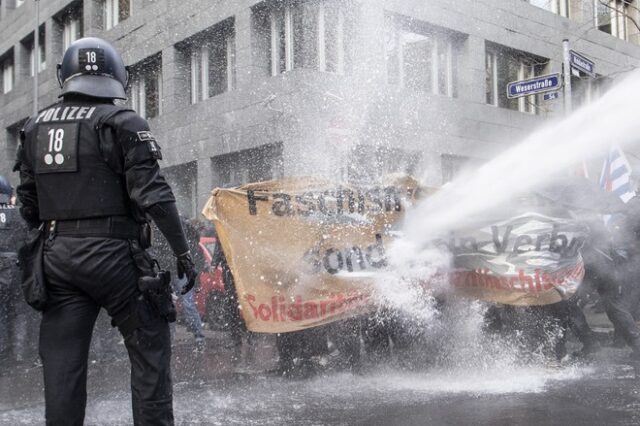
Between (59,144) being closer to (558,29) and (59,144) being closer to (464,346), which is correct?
(464,346)

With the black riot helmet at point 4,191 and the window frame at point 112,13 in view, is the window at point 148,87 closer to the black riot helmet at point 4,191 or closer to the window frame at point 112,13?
the window frame at point 112,13

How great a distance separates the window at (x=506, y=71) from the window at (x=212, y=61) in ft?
23.2

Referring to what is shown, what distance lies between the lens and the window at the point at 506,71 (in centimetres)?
1856

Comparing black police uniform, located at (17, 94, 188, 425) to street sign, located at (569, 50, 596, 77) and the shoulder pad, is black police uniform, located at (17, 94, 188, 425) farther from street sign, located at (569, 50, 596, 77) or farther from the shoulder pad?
street sign, located at (569, 50, 596, 77)

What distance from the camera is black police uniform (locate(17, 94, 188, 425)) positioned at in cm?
299

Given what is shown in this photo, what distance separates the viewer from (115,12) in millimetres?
20594

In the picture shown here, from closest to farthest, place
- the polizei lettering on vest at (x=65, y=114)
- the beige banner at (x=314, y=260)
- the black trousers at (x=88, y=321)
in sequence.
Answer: the black trousers at (x=88, y=321) → the polizei lettering on vest at (x=65, y=114) → the beige banner at (x=314, y=260)

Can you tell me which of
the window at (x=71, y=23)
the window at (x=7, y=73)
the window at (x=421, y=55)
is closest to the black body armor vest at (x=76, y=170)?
the window at (x=421, y=55)

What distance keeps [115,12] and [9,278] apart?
1557cm

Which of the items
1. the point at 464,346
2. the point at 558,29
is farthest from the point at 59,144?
the point at 558,29

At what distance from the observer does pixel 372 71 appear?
14438 mm

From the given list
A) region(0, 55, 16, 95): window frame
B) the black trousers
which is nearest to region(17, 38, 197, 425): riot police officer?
the black trousers

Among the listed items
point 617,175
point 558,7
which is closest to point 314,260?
point 617,175

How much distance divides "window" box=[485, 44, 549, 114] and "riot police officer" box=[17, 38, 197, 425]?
16.5 m
